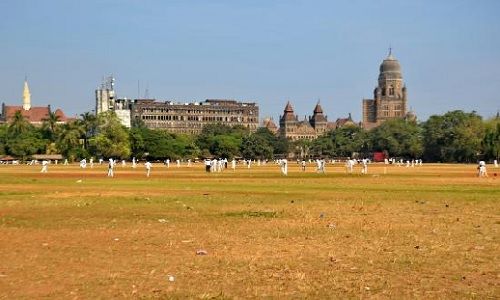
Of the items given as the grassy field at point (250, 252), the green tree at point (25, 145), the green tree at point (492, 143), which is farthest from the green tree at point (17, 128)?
the grassy field at point (250, 252)

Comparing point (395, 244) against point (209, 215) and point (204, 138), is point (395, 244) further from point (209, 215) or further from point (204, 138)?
point (204, 138)

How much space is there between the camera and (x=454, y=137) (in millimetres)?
149375

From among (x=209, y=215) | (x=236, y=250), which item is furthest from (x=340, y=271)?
(x=209, y=215)

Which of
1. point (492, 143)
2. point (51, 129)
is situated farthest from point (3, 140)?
point (492, 143)

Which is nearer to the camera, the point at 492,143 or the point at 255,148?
the point at 492,143

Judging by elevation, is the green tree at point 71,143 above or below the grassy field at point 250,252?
above

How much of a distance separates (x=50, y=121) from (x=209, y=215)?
137 meters

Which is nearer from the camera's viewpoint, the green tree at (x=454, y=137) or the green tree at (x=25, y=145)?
the green tree at (x=454, y=137)

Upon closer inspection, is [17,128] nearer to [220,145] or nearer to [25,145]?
[25,145]

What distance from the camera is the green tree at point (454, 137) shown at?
143 m

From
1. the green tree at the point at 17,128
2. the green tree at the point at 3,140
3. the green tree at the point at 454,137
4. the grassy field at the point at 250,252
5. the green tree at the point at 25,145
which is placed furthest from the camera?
the green tree at the point at 17,128

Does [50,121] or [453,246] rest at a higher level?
[50,121]

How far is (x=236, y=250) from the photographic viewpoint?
14977 mm

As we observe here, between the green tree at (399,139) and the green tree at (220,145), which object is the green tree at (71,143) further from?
the green tree at (399,139)
